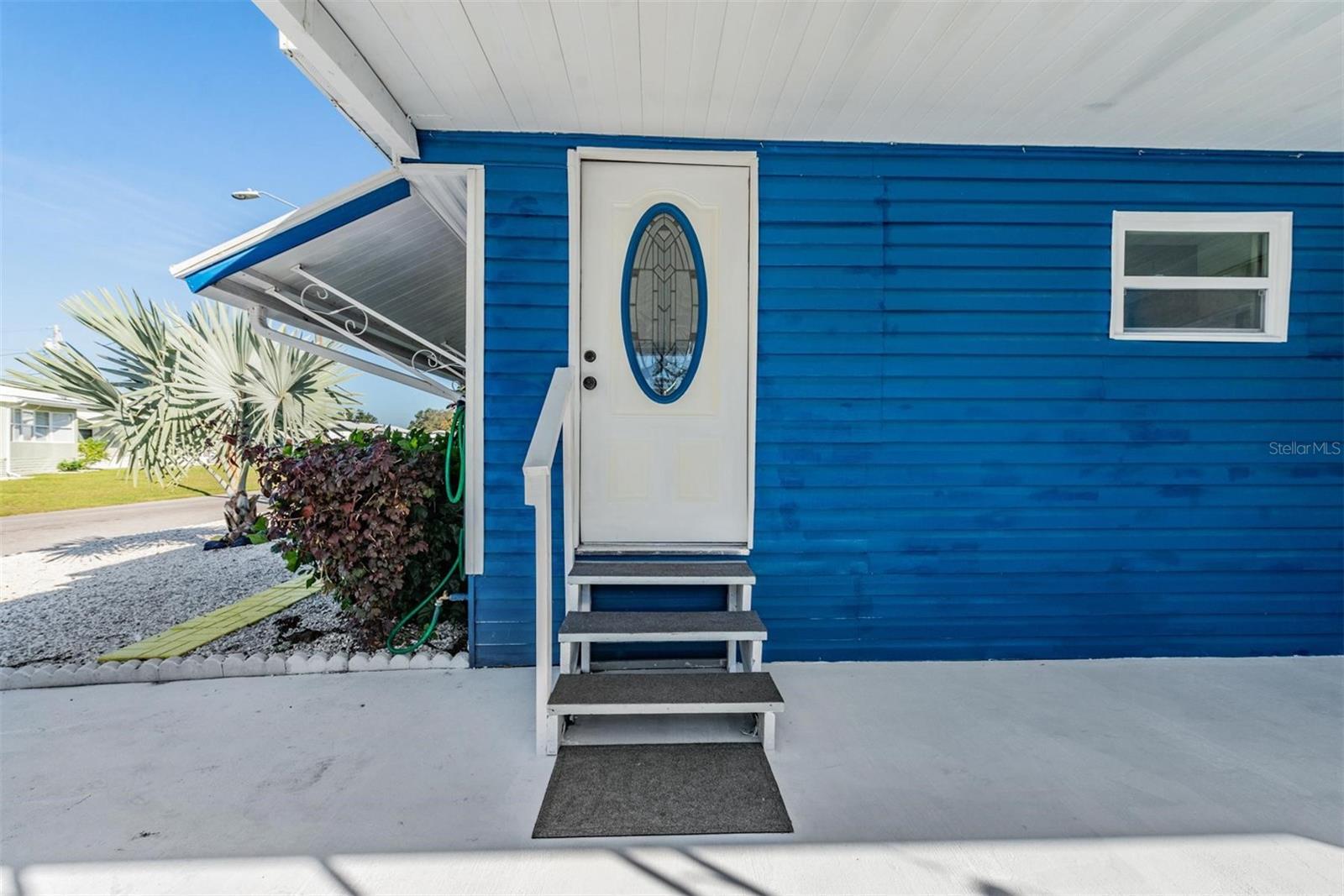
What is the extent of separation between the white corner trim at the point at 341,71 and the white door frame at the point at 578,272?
75cm

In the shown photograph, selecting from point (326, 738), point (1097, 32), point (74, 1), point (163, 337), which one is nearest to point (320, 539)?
point (326, 738)

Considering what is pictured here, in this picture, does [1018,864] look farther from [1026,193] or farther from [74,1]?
[74,1]

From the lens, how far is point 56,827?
1704 mm

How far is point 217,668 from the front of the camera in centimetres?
→ 274

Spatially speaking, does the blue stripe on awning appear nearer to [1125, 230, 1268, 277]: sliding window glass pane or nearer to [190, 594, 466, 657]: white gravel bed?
[190, 594, 466, 657]: white gravel bed

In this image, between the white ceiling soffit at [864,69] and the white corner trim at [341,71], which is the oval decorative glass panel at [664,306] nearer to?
the white ceiling soffit at [864,69]

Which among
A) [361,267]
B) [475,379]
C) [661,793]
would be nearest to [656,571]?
[661,793]

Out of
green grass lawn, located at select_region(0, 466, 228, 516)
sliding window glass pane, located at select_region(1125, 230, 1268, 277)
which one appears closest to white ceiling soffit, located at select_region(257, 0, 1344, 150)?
sliding window glass pane, located at select_region(1125, 230, 1268, 277)

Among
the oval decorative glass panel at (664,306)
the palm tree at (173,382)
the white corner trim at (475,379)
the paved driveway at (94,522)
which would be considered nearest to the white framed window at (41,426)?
the paved driveway at (94,522)

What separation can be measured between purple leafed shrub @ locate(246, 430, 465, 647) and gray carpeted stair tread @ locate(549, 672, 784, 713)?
3.90 feet

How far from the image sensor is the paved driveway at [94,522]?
22.7 ft

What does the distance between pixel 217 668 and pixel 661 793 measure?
224 cm

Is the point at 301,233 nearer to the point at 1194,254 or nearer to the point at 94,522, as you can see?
the point at 1194,254

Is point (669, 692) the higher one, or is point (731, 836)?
point (669, 692)
